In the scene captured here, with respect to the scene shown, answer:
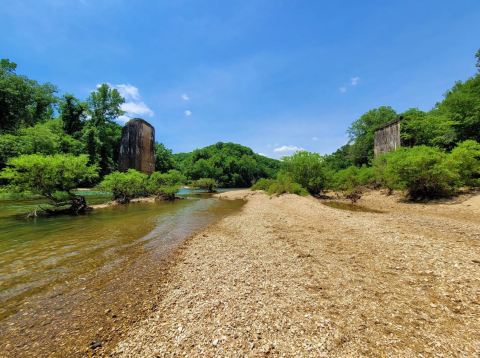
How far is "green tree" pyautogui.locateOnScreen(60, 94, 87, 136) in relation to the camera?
4647cm

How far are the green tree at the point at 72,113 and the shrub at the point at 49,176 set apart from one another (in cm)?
3793

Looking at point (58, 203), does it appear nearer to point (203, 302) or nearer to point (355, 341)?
point (203, 302)

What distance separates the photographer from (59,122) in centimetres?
4578

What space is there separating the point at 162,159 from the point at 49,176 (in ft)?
186

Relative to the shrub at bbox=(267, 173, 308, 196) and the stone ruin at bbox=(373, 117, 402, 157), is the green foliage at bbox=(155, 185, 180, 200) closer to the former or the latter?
the shrub at bbox=(267, 173, 308, 196)

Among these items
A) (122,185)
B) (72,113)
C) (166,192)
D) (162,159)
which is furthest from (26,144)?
(162,159)

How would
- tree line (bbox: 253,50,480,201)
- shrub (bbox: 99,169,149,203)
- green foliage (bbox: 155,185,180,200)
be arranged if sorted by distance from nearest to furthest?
tree line (bbox: 253,50,480,201)
shrub (bbox: 99,169,149,203)
green foliage (bbox: 155,185,180,200)

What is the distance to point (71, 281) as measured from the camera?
223 inches

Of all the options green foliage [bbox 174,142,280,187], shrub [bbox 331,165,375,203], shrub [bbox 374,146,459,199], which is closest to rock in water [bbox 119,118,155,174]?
green foliage [bbox 174,142,280,187]

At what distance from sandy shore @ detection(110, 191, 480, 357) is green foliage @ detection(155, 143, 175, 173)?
216ft

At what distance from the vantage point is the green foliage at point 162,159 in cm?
6872

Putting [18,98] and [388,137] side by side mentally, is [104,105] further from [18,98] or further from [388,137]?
[388,137]

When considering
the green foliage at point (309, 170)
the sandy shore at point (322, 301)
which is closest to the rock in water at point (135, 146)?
the green foliage at point (309, 170)

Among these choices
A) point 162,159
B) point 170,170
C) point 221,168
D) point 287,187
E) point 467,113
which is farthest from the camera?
point 221,168
